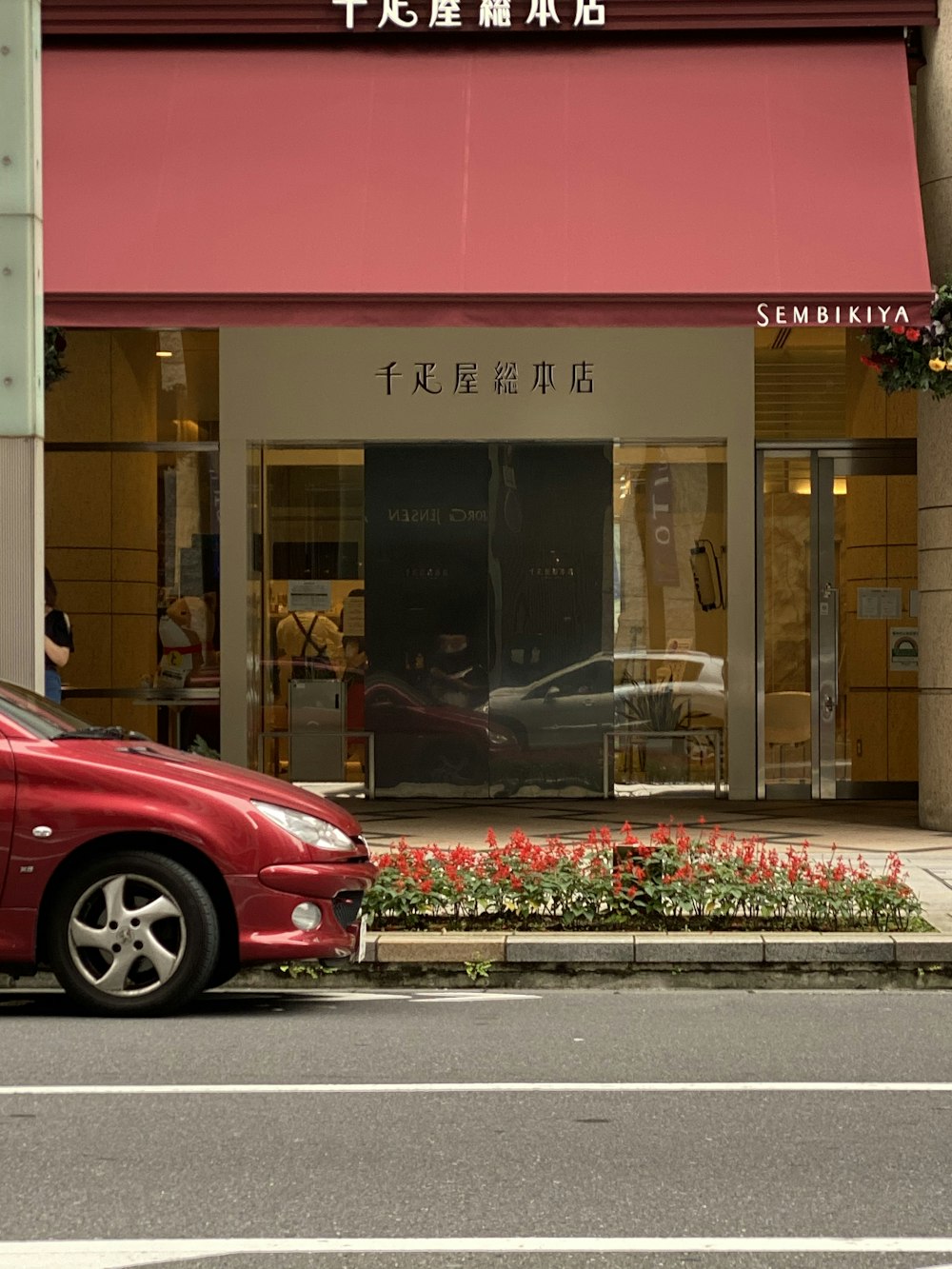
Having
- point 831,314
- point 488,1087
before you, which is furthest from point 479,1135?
point 831,314

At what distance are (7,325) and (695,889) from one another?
14.1ft

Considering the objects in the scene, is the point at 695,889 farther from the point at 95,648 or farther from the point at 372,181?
the point at 95,648

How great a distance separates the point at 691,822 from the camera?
14.8 m

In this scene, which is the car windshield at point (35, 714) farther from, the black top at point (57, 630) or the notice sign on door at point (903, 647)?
the notice sign on door at point (903, 647)

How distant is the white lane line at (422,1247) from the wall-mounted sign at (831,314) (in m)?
8.85

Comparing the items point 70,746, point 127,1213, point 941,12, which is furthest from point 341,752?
point 127,1213

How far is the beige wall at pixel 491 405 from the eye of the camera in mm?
16609

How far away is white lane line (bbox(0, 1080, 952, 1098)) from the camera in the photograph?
6.35 metres

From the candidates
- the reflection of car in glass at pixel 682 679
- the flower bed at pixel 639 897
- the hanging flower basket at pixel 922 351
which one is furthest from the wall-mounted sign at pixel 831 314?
the reflection of car in glass at pixel 682 679

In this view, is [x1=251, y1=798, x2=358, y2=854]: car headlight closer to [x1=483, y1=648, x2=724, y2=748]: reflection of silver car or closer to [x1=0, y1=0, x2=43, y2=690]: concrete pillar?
[x1=0, y1=0, x2=43, y2=690]: concrete pillar

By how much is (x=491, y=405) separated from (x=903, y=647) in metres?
3.97

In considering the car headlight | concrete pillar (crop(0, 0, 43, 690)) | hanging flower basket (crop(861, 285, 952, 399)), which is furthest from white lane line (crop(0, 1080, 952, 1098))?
hanging flower basket (crop(861, 285, 952, 399))

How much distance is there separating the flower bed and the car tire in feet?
5.59

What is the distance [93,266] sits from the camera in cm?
1312
